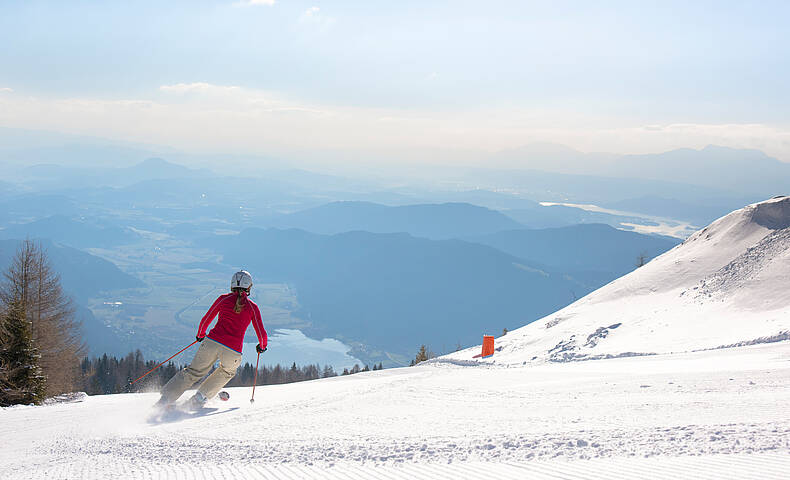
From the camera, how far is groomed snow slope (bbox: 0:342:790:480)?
4.21 m

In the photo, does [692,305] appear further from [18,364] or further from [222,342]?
[18,364]

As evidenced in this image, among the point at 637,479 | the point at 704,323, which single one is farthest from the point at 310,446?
the point at 704,323

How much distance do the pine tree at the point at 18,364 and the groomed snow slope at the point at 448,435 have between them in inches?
95.8

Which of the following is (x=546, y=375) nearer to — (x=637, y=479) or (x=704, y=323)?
(x=637, y=479)

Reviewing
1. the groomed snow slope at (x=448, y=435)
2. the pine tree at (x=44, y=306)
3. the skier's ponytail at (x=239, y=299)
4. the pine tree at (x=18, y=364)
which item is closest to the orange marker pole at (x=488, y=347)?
the groomed snow slope at (x=448, y=435)

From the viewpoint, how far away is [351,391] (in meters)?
9.55

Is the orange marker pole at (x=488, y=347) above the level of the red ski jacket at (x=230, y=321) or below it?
below

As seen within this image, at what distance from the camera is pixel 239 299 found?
760 cm

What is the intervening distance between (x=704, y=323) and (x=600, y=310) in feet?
17.9

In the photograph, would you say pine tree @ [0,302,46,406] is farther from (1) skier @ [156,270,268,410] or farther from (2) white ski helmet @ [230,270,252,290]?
(2) white ski helmet @ [230,270,252,290]

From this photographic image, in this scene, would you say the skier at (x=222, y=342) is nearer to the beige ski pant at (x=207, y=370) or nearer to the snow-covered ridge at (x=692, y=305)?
the beige ski pant at (x=207, y=370)

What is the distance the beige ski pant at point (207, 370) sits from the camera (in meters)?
7.38

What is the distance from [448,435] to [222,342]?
3.99 m

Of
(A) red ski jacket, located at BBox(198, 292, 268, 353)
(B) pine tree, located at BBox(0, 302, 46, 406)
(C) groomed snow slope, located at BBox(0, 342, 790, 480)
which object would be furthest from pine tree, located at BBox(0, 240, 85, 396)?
(A) red ski jacket, located at BBox(198, 292, 268, 353)
